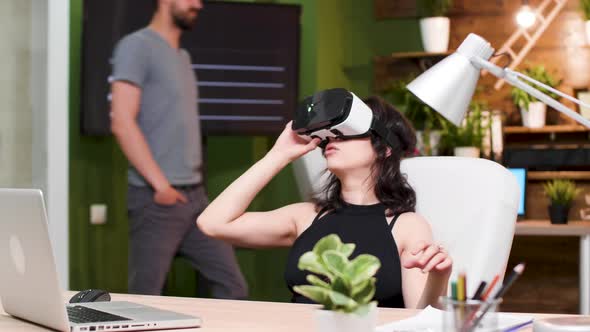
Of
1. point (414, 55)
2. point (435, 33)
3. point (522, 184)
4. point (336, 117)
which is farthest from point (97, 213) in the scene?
point (336, 117)

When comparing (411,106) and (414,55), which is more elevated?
(414,55)

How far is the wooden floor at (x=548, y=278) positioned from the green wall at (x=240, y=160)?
50.8 inches

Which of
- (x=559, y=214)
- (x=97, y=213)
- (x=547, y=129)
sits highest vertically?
(x=547, y=129)

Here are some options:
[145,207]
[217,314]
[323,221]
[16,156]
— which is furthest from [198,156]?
[217,314]

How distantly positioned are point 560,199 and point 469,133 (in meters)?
0.59

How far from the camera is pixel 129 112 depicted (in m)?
4.03

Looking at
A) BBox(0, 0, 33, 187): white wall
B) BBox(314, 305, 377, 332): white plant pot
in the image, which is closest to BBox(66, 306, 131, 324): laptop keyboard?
BBox(314, 305, 377, 332): white plant pot

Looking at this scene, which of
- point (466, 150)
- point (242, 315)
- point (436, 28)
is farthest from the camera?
point (436, 28)

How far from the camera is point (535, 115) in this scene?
5.15 m

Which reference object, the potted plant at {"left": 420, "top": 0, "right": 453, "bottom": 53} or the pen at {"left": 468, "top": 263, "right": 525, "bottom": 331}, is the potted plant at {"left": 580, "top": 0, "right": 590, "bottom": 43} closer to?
the potted plant at {"left": 420, "top": 0, "right": 453, "bottom": 53}

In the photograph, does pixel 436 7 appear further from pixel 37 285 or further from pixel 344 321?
pixel 344 321

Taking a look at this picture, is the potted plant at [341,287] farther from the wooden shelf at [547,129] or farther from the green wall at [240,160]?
the wooden shelf at [547,129]

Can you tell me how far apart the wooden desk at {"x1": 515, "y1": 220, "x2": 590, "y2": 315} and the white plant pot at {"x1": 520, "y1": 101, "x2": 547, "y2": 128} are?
78 cm

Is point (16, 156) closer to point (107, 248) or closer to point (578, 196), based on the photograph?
point (107, 248)
